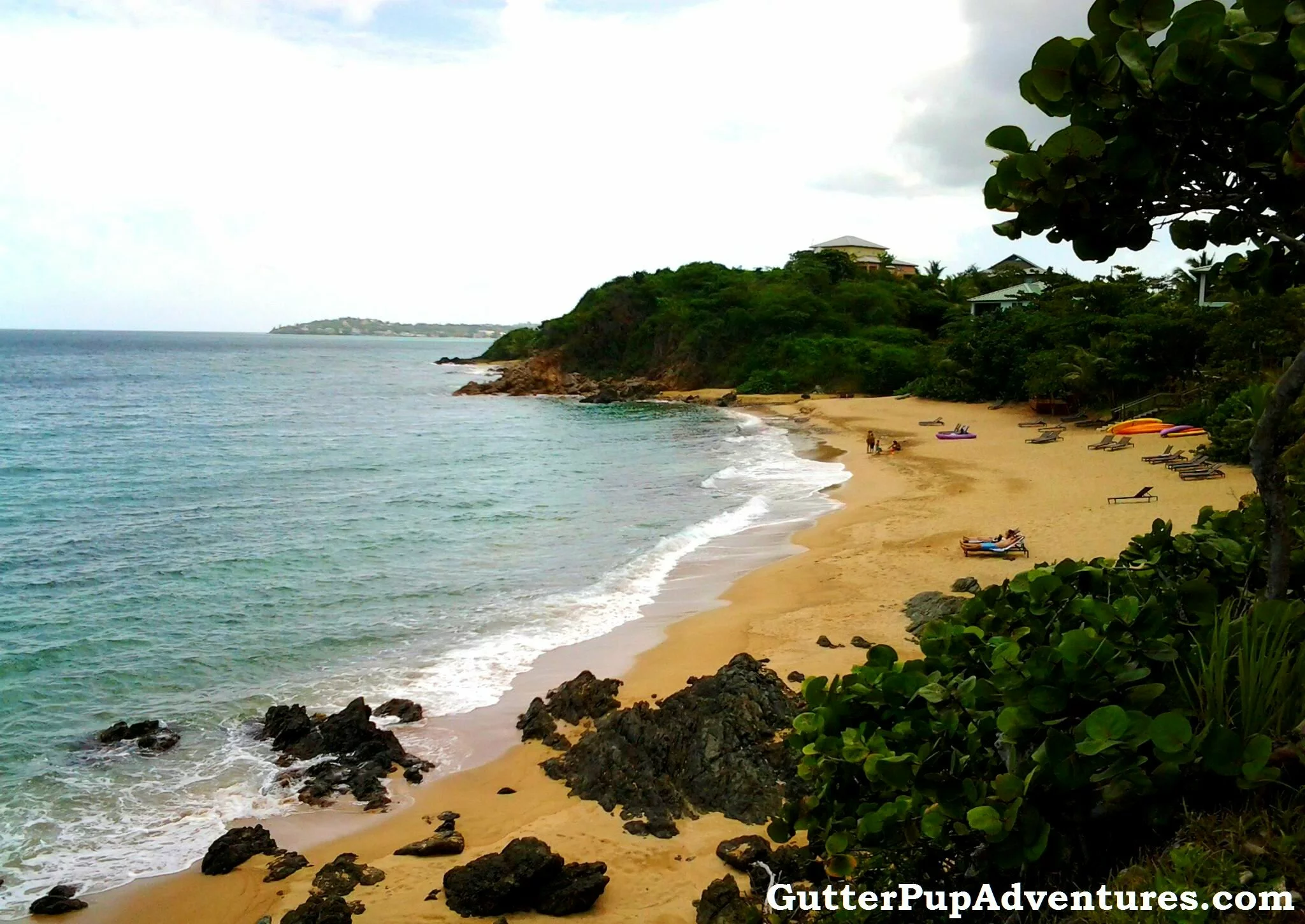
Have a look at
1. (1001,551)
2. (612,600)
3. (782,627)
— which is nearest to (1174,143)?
(782,627)

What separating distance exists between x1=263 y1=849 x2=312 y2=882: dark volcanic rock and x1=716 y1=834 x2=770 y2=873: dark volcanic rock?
351 centimetres

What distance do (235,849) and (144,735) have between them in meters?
3.49

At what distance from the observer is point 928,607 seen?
39.1 ft

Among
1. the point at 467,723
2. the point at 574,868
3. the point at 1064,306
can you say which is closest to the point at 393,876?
the point at 574,868

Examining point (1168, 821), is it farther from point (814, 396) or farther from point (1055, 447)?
point (814, 396)

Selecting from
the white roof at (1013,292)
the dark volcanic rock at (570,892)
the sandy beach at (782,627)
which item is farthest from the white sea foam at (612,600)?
the white roof at (1013,292)

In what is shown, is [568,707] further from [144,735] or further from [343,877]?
[144,735]

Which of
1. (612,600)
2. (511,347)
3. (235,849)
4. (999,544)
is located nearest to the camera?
(235,849)

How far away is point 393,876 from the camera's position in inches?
282

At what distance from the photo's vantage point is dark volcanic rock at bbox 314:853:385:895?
6.95m

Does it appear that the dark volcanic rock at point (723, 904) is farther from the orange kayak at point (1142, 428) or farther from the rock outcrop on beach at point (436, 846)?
the orange kayak at point (1142, 428)

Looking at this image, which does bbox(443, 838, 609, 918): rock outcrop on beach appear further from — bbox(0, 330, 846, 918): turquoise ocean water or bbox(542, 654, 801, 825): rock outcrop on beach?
bbox(0, 330, 846, 918): turquoise ocean water

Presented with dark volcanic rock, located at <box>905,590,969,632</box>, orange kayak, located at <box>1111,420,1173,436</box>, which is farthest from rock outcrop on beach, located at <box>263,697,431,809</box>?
orange kayak, located at <box>1111,420,1173,436</box>

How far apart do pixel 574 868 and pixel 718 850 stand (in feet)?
3.55
